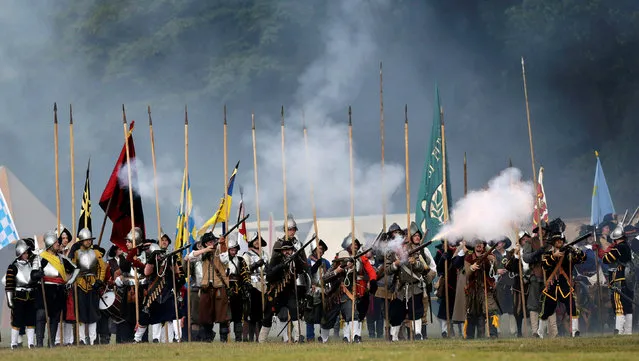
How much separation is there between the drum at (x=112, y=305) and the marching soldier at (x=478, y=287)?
6.18m

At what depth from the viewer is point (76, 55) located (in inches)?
2702

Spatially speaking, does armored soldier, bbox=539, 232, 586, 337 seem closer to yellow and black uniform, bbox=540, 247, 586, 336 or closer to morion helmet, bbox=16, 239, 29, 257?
yellow and black uniform, bbox=540, 247, 586, 336

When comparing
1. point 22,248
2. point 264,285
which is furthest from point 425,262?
point 22,248

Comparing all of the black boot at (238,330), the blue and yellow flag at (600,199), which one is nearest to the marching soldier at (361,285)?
the black boot at (238,330)

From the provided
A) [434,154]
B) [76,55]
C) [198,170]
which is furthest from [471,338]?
[76,55]

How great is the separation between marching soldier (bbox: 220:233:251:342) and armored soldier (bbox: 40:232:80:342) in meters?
2.56

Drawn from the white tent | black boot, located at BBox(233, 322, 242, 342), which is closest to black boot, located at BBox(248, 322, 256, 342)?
black boot, located at BBox(233, 322, 242, 342)

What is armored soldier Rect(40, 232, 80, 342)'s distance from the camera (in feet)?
79.3

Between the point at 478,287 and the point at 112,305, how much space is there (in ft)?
21.3

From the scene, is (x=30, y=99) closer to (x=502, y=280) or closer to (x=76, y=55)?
(x=76, y=55)

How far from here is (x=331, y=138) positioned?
197ft

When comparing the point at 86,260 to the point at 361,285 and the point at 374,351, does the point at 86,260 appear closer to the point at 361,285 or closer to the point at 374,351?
the point at 361,285

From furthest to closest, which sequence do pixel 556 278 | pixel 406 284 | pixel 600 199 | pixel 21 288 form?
pixel 600 199 → pixel 406 284 → pixel 556 278 → pixel 21 288

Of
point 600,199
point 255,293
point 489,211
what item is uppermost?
point 600,199
